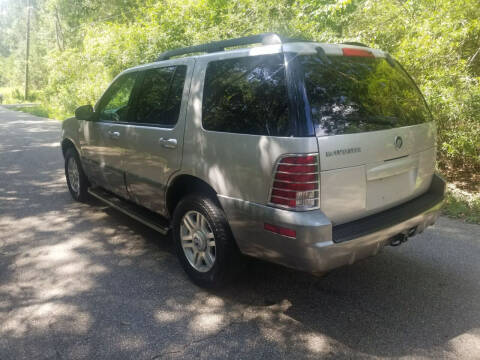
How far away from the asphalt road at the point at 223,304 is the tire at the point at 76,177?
3.42 ft

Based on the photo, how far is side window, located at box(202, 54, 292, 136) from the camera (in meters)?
2.78

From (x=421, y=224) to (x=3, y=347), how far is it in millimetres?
3206

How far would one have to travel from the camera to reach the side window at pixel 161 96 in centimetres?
369

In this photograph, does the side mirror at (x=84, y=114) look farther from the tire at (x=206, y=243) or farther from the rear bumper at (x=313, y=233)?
the rear bumper at (x=313, y=233)

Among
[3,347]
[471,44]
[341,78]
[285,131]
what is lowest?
[3,347]

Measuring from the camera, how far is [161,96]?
3.93 m

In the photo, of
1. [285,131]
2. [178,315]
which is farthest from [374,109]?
[178,315]

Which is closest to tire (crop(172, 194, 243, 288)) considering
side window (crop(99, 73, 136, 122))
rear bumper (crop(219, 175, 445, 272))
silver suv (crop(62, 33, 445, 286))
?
silver suv (crop(62, 33, 445, 286))

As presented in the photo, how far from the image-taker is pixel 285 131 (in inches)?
105

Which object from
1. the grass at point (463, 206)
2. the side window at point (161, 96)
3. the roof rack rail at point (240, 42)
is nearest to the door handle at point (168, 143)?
the side window at point (161, 96)

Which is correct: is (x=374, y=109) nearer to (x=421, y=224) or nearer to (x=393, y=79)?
(x=393, y=79)

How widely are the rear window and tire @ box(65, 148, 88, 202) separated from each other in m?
4.02

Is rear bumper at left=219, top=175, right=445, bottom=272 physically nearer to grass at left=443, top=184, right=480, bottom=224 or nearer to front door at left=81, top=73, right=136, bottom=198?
front door at left=81, top=73, right=136, bottom=198

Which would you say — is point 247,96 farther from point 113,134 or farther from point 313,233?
point 113,134
